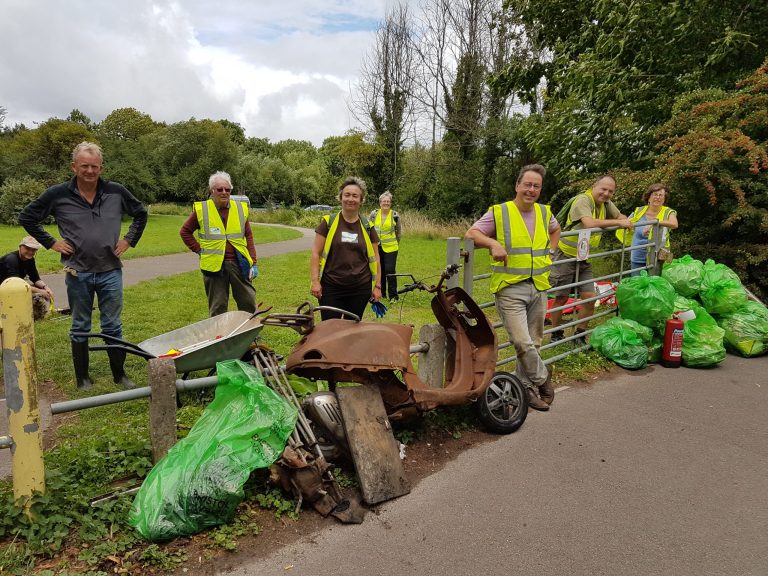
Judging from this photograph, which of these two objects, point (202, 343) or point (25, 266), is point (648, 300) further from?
point (25, 266)

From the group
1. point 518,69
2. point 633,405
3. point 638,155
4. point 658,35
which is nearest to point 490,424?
point 633,405

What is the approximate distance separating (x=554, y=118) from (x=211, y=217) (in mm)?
9330

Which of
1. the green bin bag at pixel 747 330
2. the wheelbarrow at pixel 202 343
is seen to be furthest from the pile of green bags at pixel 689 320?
the wheelbarrow at pixel 202 343

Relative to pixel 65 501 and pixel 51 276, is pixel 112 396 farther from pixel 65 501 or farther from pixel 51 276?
pixel 51 276

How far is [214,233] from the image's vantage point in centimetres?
515

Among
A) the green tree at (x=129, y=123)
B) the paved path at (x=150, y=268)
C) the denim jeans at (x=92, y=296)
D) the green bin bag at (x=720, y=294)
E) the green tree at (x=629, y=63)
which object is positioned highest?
the green tree at (x=129, y=123)

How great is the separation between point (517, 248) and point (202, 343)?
256 centimetres

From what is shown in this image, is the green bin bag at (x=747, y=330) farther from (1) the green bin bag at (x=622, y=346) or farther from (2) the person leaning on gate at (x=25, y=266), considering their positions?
(2) the person leaning on gate at (x=25, y=266)

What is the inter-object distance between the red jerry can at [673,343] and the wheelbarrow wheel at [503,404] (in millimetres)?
2358

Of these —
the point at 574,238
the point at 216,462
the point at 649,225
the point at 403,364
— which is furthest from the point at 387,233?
the point at 216,462

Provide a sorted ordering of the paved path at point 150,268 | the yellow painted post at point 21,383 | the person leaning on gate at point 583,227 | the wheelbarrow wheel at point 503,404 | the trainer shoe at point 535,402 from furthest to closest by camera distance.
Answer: the paved path at point 150,268
the person leaning on gate at point 583,227
the trainer shoe at point 535,402
the wheelbarrow wheel at point 503,404
the yellow painted post at point 21,383

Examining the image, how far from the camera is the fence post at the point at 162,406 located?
2906 millimetres

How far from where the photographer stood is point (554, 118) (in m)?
11.8

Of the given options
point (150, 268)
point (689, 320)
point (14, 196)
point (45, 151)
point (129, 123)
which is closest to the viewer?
point (689, 320)
